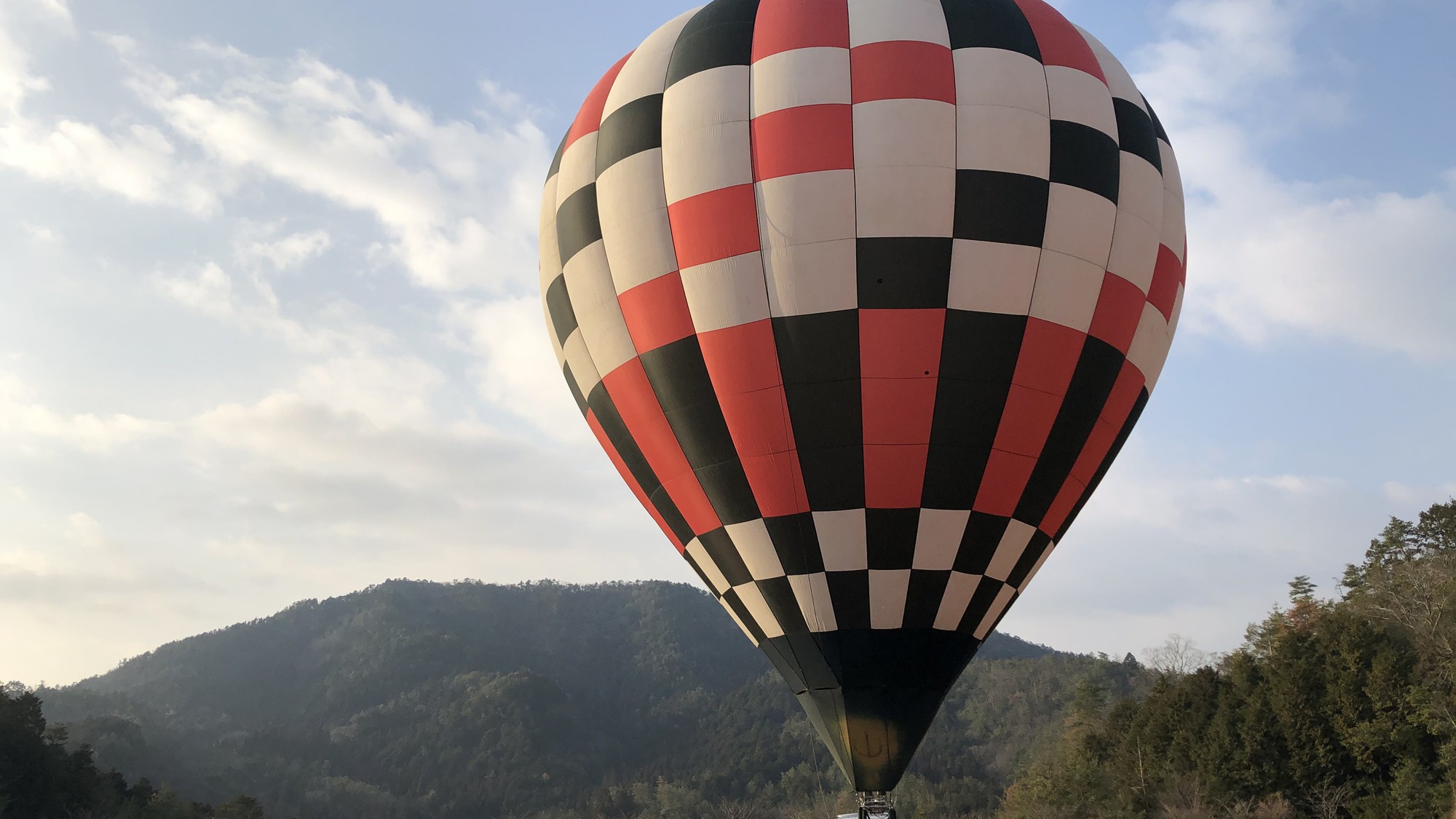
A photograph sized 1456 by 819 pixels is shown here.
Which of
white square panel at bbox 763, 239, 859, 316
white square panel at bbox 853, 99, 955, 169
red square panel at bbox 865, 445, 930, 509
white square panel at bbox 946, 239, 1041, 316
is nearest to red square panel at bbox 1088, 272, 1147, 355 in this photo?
white square panel at bbox 946, 239, 1041, 316

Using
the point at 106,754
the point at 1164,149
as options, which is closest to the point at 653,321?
the point at 1164,149

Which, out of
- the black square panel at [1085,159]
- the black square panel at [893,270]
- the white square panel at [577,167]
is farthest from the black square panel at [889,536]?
the white square panel at [577,167]

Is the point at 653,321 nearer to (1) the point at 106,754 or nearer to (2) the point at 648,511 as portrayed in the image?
(2) the point at 648,511

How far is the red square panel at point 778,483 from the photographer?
8.66 metres

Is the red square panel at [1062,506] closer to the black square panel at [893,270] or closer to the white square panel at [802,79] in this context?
the black square panel at [893,270]

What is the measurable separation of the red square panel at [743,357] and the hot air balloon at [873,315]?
19 mm

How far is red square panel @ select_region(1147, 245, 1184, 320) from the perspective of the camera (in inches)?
384

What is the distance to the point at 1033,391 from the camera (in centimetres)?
882

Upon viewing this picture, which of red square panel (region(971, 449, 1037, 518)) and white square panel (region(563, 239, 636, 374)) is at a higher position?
white square panel (region(563, 239, 636, 374))

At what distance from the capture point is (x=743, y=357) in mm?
8719

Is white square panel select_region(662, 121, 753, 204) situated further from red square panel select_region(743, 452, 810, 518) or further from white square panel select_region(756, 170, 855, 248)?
red square panel select_region(743, 452, 810, 518)

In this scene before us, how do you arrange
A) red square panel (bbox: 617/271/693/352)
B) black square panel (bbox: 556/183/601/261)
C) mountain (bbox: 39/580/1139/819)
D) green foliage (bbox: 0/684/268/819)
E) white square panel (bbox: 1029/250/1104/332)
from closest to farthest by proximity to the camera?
white square panel (bbox: 1029/250/1104/332), red square panel (bbox: 617/271/693/352), black square panel (bbox: 556/183/601/261), green foliage (bbox: 0/684/268/819), mountain (bbox: 39/580/1139/819)

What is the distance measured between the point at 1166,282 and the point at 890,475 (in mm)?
3444

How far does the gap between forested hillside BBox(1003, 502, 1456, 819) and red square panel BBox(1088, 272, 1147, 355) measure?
17962mm
